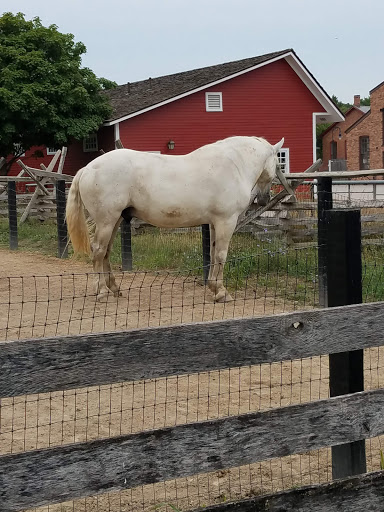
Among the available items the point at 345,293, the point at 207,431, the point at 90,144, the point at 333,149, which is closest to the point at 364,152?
the point at 333,149

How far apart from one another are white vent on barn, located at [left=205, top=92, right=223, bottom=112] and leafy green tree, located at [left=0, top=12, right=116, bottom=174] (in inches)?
165

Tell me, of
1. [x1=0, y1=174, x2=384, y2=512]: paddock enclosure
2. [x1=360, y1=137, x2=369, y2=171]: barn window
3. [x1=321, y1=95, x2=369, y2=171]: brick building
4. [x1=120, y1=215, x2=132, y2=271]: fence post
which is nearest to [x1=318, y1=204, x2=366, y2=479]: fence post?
[x1=0, y1=174, x2=384, y2=512]: paddock enclosure

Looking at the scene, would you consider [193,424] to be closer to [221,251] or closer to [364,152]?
[221,251]

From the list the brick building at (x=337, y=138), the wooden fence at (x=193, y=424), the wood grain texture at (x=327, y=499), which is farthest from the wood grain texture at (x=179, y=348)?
the brick building at (x=337, y=138)

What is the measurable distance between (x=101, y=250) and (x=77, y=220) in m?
0.53

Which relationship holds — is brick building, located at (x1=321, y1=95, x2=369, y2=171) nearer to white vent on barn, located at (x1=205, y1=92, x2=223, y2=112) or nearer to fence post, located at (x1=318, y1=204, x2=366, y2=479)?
white vent on barn, located at (x1=205, y1=92, x2=223, y2=112)

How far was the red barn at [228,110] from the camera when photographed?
3344 cm

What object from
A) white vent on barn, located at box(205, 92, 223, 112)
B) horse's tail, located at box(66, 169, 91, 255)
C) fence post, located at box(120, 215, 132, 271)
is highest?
white vent on barn, located at box(205, 92, 223, 112)

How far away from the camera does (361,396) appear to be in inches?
136

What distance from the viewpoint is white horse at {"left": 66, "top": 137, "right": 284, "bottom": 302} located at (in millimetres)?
9797

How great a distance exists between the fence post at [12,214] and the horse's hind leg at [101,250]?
603 centimetres

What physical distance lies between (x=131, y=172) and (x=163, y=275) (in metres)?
2.50

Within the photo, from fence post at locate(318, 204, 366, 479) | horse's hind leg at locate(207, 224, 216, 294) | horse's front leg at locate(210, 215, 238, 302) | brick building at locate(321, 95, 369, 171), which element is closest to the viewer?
fence post at locate(318, 204, 366, 479)

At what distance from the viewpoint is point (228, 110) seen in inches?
1353
